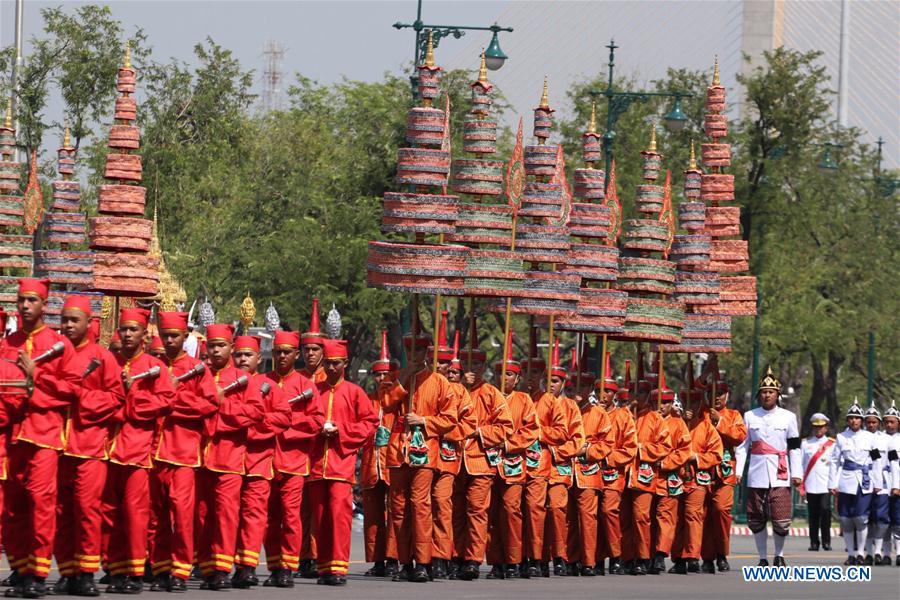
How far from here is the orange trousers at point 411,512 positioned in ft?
67.2

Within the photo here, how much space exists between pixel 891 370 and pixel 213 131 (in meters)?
20.6

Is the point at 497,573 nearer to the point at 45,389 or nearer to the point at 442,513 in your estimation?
the point at 442,513

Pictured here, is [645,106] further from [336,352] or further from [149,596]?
[149,596]

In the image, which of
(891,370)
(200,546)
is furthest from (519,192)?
(891,370)

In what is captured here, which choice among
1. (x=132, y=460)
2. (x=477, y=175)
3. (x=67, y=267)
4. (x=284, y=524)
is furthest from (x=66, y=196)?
(x=132, y=460)

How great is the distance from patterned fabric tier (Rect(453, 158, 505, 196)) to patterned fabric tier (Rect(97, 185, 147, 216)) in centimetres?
332

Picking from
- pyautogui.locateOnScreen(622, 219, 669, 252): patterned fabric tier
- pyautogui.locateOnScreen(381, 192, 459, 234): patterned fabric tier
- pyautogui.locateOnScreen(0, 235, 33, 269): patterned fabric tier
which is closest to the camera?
pyautogui.locateOnScreen(381, 192, 459, 234): patterned fabric tier

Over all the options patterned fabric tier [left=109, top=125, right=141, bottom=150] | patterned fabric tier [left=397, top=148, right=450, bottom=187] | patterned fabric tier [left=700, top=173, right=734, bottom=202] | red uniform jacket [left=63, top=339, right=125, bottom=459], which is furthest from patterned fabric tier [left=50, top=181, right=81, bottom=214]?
red uniform jacket [left=63, top=339, right=125, bottom=459]

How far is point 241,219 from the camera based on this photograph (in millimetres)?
45375

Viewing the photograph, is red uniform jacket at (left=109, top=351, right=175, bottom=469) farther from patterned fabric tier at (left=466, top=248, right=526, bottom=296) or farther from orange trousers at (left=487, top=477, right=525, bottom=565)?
patterned fabric tier at (left=466, top=248, right=526, bottom=296)

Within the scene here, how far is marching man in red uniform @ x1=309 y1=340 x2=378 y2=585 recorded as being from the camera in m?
19.6

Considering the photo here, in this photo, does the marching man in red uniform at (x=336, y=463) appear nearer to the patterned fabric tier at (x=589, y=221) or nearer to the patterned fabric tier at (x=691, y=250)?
the patterned fabric tier at (x=589, y=221)

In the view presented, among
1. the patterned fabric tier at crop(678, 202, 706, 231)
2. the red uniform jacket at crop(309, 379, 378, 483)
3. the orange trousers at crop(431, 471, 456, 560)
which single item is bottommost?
the orange trousers at crop(431, 471, 456, 560)

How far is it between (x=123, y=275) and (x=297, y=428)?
4.21 meters
